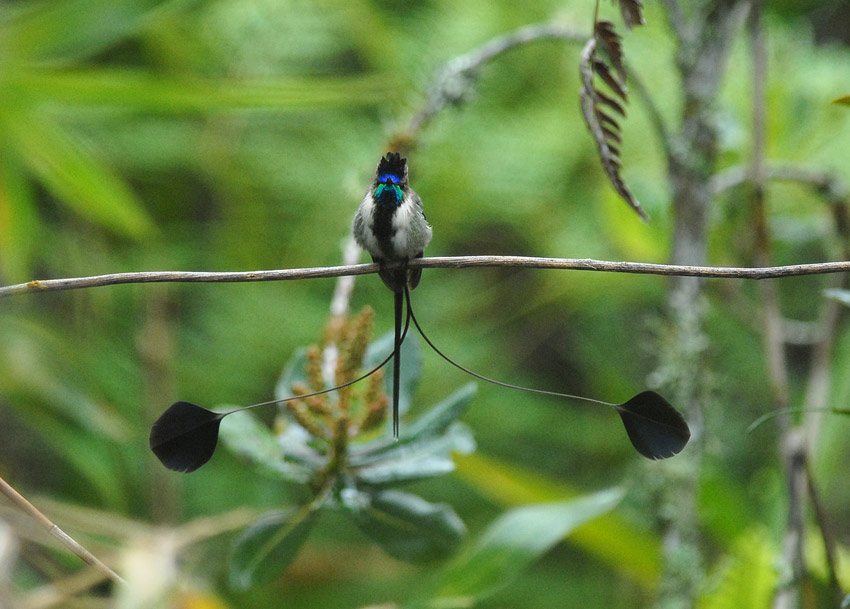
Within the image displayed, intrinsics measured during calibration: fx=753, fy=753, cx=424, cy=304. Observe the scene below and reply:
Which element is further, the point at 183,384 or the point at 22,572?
the point at 183,384

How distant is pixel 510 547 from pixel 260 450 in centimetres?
40

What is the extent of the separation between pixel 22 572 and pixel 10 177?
85cm

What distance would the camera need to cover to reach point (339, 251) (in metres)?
2.28

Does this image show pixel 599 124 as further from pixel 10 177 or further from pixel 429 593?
pixel 10 177

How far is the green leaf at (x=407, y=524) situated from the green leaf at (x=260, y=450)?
0.07 metres

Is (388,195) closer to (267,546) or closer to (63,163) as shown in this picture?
(267,546)

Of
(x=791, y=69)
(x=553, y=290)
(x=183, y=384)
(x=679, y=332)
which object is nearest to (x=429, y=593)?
(x=679, y=332)

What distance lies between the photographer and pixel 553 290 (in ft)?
7.82

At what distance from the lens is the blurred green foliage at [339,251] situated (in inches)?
63.7

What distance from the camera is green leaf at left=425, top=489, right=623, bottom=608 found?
105cm

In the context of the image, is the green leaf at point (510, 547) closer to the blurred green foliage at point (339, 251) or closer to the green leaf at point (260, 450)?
the green leaf at point (260, 450)

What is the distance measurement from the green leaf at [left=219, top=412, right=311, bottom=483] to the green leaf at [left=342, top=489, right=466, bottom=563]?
2.9 inches

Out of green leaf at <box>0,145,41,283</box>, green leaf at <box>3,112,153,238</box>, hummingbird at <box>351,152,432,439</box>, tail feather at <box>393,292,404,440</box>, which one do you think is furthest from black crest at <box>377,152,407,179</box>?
green leaf at <box>0,145,41,283</box>

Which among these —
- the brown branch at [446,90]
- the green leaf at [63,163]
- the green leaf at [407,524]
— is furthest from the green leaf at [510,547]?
the green leaf at [63,163]
